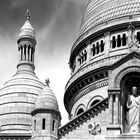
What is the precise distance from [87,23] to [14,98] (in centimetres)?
1435

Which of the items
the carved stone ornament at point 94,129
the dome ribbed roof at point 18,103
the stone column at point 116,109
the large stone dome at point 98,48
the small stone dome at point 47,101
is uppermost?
the large stone dome at point 98,48

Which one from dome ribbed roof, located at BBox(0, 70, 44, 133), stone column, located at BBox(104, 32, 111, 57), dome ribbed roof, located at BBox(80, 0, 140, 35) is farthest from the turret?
dome ribbed roof, located at BBox(80, 0, 140, 35)

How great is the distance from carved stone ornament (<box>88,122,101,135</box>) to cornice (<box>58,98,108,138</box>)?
80 cm

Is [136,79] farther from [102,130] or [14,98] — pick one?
[14,98]

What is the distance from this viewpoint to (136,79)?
1887 inches

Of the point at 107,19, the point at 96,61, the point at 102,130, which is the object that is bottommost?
the point at 102,130

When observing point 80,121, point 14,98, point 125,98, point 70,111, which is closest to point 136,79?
point 125,98

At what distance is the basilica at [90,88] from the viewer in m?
47.1

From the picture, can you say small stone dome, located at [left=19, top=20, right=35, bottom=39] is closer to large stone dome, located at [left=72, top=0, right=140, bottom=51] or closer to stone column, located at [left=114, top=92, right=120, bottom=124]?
large stone dome, located at [left=72, top=0, right=140, bottom=51]

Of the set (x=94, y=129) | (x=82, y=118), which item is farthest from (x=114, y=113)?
(x=82, y=118)

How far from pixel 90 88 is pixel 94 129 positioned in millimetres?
16018

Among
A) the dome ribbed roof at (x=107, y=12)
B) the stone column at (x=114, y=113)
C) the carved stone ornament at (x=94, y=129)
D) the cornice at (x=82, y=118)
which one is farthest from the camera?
the dome ribbed roof at (x=107, y=12)

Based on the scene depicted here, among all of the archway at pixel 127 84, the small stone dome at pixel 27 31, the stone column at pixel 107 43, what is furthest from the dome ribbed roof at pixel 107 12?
the archway at pixel 127 84

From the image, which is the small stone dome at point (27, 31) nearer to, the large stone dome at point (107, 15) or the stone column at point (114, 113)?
the large stone dome at point (107, 15)
